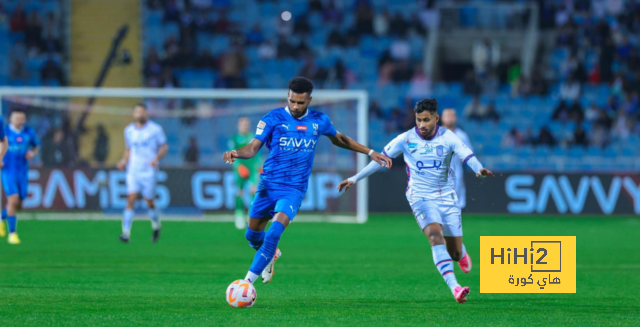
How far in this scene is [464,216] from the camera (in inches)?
903

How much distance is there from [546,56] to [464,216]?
9315 millimetres

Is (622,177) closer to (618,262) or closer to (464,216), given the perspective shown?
(464,216)

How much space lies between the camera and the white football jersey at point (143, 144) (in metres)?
15.6

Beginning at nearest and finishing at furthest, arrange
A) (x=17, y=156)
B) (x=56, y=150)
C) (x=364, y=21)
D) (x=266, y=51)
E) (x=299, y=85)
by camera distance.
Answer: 1. (x=299, y=85)
2. (x=17, y=156)
3. (x=56, y=150)
4. (x=266, y=51)
5. (x=364, y=21)

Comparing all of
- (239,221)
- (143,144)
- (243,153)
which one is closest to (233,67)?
(239,221)

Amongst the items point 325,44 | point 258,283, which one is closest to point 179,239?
point 258,283

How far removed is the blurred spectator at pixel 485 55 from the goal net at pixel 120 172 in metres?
8.67

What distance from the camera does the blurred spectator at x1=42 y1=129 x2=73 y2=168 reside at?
843 inches

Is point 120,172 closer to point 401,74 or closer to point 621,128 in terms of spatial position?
point 401,74

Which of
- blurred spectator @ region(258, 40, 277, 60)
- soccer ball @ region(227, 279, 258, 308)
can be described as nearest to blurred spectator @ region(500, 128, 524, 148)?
blurred spectator @ region(258, 40, 277, 60)

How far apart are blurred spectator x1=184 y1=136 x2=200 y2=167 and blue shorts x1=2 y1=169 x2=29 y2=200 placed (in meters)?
6.87

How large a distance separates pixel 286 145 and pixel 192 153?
14.0 m

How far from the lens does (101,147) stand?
2191 cm

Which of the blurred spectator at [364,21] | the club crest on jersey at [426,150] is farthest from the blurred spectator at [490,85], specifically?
the club crest on jersey at [426,150]
